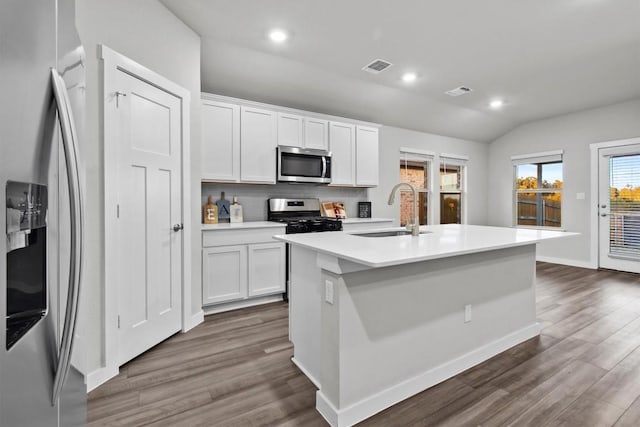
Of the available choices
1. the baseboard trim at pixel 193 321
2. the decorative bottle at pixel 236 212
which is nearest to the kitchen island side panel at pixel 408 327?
the baseboard trim at pixel 193 321

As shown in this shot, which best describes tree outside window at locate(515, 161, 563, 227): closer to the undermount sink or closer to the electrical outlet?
the undermount sink

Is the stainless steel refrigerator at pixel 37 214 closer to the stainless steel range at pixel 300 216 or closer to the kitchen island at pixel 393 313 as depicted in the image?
the kitchen island at pixel 393 313

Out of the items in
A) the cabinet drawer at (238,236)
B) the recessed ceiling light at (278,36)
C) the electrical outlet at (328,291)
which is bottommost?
the electrical outlet at (328,291)

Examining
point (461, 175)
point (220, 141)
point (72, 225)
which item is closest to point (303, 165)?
point (220, 141)

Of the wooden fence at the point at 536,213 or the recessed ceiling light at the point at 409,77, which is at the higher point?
the recessed ceiling light at the point at 409,77

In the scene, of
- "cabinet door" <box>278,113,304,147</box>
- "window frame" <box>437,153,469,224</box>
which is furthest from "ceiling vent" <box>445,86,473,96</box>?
"cabinet door" <box>278,113,304,147</box>

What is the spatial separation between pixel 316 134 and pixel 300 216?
1132 mm

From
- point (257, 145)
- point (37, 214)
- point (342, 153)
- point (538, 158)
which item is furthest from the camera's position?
point (538, 158)

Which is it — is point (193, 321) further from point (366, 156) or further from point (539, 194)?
point (539, 194)

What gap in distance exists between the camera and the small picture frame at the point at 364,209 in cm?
501

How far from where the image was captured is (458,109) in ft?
17.5

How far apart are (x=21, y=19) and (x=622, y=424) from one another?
9.12 feet

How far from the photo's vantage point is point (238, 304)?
337cm

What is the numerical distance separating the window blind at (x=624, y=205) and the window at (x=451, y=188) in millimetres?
2318
